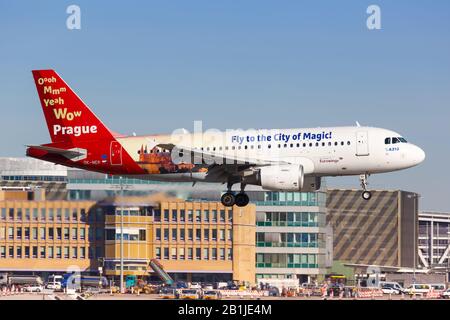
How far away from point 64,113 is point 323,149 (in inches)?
869

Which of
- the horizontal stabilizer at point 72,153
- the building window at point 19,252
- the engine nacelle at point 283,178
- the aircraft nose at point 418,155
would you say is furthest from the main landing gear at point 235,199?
the building window at point 19,252

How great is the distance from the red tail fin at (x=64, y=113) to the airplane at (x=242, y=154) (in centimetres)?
11

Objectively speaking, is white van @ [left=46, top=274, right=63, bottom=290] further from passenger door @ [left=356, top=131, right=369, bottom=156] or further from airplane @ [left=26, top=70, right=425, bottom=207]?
passenger door @ [left=356, top=131, right=369, bottom=156]

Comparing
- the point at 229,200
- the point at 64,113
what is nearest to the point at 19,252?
the point at 64,113

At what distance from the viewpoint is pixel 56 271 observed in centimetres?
11562

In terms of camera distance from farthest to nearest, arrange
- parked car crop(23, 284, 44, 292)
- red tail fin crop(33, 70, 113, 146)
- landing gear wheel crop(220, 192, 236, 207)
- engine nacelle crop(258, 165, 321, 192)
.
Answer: parked car crop(23, 284, 44, 292) < red tail fin crop(33, 70, 113, 146) < landing gear wheel crop(220, 192, 236, 207) < engine nacelle crop(258, 165, 321, 192)

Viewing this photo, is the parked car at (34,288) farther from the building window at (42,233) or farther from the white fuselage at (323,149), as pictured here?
the white fuselage at (323,149)

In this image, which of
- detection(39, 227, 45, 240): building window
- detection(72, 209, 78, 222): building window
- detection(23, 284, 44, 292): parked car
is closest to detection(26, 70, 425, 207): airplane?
detection(72, 209, 78, 222): building window

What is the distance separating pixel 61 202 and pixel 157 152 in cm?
1357

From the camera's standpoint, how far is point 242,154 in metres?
79.0

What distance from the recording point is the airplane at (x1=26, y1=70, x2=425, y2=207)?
76750 millimetres

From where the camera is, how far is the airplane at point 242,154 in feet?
252
